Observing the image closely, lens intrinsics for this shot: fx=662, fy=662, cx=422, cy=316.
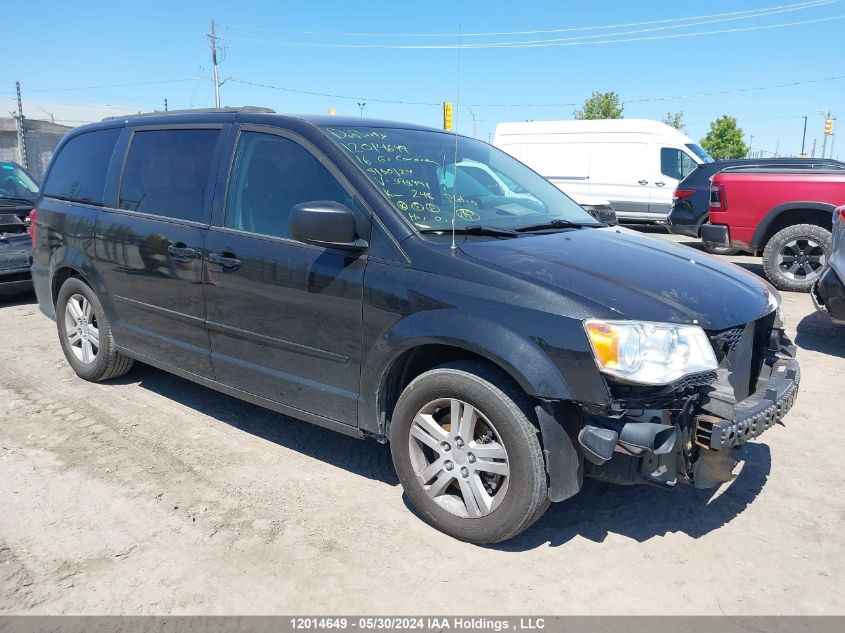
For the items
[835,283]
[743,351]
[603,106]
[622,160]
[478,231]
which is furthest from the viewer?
[603,106]

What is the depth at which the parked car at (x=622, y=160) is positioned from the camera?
15758 mm

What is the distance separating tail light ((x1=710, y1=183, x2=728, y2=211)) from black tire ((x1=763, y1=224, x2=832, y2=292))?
789 mm

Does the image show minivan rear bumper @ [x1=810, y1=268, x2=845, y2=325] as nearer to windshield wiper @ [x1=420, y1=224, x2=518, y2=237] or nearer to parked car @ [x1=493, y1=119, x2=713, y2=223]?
windshield wiper @ [x1=420, y1=224, x2=518, y2=237]

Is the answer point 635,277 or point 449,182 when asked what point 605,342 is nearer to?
point 635,277

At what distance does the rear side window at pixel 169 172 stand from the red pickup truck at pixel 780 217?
7485mm

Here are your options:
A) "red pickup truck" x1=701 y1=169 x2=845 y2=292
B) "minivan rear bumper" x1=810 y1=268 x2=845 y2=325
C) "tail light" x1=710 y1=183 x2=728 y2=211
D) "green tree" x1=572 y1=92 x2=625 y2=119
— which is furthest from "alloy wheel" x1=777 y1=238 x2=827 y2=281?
"green tree" x1=572 y1=92 x2=625 y2=119

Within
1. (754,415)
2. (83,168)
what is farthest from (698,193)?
(83,168)

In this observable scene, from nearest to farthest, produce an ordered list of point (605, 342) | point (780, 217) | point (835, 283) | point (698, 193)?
point (605, 342) → point (835, 283) → point (780, 217) → point (698, 193)

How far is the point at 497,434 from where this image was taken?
9.10 ft

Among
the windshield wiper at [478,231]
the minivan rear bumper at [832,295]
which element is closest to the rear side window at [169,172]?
the windshield wiper at [478,231]

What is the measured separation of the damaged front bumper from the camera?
2.55m

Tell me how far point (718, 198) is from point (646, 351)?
7575mm

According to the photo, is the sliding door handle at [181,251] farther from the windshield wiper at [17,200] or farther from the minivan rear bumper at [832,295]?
the windshield wiper at [17,200]
